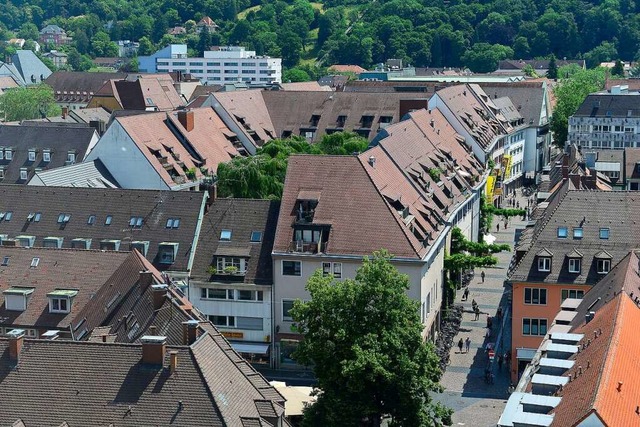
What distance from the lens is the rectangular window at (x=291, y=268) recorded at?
2721 inches

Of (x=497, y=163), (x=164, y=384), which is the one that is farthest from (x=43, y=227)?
(x=497, y=163)

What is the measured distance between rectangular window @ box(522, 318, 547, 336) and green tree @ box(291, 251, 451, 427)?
15.8 meters

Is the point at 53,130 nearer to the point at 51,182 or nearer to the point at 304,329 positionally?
the point at 51,182

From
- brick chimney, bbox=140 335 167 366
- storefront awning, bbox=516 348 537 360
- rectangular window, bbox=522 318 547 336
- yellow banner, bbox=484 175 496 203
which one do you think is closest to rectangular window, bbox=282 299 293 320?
storefront awning, bbox=516 348 537 360

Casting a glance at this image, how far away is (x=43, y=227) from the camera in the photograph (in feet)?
242

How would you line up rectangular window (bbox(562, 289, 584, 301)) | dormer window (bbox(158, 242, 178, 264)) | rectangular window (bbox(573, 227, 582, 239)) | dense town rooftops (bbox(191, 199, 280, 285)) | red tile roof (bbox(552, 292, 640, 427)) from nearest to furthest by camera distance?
red tile roof (bbox(552, 292, 640, 427)), rectangular window (bbox(562, 289, 584, 301)), rectangular window (bbox(573, 227, 582, 239)), dense town rooftops (bbox(191, 199, 280, 285)), dormer window (bbox(158, 242, 178, 264))

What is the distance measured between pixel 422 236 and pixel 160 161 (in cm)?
2823

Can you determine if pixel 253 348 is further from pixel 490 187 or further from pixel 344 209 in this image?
pixel 490 187

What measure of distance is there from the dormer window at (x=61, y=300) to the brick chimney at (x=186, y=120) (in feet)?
144

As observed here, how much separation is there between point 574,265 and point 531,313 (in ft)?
12.0

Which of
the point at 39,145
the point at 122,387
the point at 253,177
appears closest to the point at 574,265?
the point at 253,177

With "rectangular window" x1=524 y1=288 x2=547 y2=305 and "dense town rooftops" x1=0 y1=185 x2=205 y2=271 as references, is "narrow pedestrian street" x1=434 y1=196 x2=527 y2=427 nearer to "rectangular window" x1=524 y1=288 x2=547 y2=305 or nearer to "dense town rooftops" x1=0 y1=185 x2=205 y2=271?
"rectangular window" x1=524 y1=288 x2=547 y2=305

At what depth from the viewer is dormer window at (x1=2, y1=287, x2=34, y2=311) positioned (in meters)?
58.5

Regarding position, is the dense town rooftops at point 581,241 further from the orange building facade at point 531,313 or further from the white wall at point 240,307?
the white wall at point 240,307
